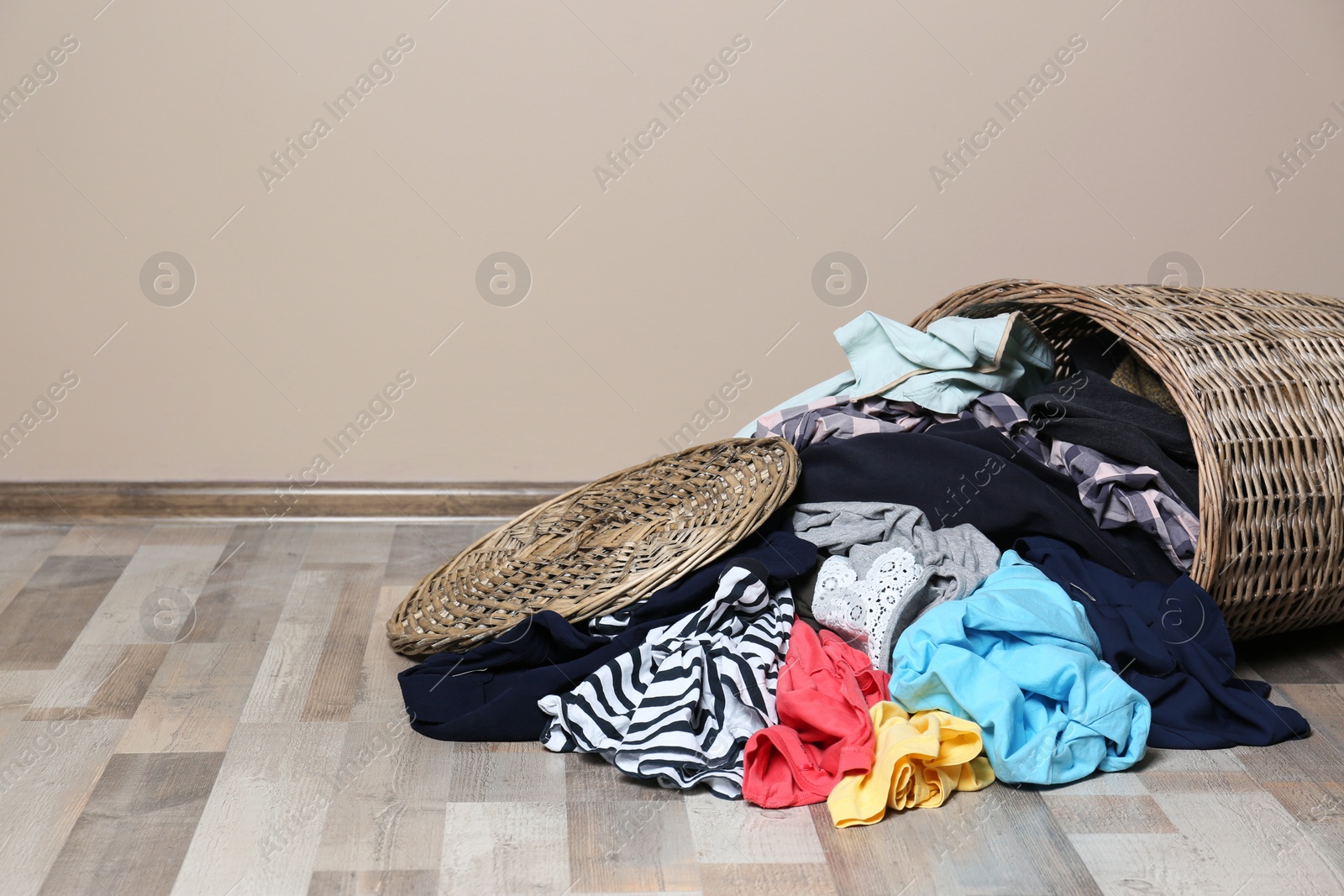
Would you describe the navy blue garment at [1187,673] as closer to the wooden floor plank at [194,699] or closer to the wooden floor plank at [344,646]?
the wooden floor plank at [344,646]

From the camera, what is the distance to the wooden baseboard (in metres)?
2.08

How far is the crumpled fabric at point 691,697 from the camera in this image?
3.97 feet

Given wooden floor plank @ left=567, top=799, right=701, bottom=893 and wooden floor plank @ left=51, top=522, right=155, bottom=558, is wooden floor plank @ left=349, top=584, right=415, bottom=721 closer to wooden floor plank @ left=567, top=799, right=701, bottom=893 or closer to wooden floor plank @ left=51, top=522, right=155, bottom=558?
wooden floor plank @ left=567, top=799, right=701, bottom=893

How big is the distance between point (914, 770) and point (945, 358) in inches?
27.7

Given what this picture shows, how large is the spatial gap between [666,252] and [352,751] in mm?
1168

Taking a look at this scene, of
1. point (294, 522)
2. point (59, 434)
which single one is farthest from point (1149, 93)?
point (59, 434)

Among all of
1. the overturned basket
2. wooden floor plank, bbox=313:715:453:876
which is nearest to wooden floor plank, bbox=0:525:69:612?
wooden floor plank, bbox=313:715:453:876

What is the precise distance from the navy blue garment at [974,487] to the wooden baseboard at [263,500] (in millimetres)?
759

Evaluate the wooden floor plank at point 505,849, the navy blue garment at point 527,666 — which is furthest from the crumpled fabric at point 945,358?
the wooden floor plank at point 505,849

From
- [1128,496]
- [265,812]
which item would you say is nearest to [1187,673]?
[1128,496]

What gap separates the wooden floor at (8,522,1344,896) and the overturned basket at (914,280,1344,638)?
195 mm

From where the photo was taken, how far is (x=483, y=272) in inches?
82.0

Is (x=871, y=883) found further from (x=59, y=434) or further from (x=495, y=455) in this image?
(x=59, y=434)

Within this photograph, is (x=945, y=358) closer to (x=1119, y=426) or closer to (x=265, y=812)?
(x=1119, y=426)
